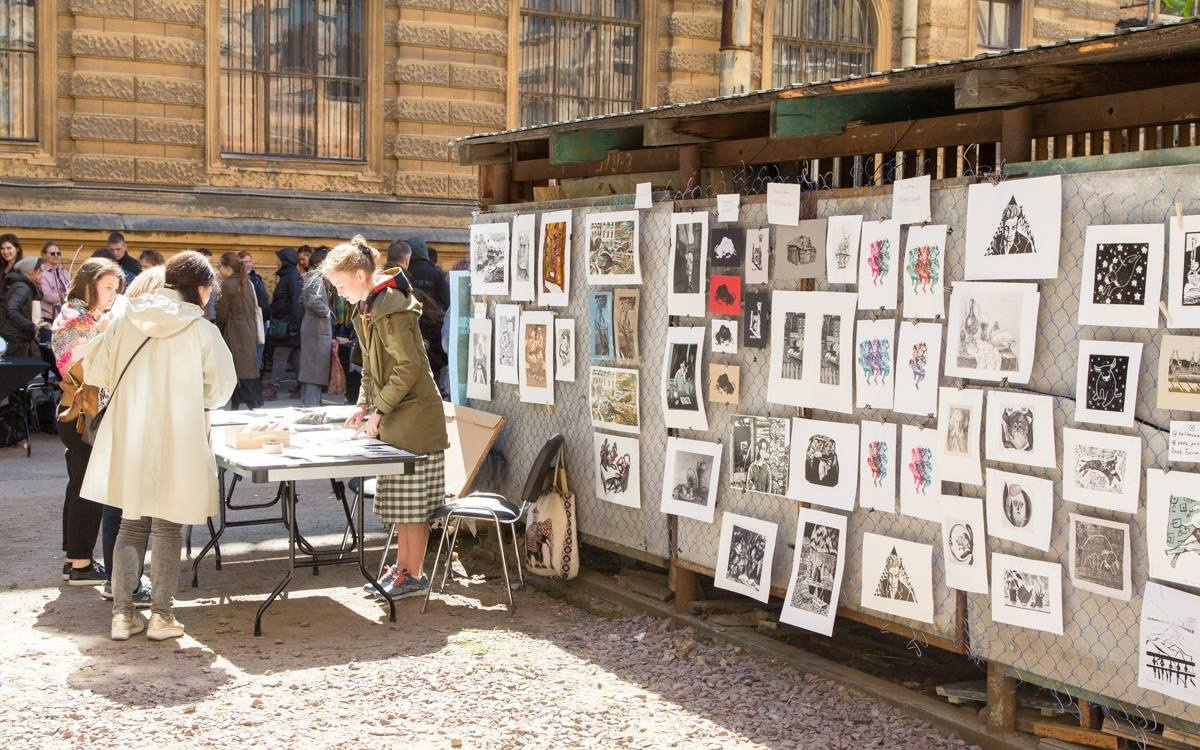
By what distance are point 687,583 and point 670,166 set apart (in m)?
2.24

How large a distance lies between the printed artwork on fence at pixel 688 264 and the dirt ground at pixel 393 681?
1590 mm

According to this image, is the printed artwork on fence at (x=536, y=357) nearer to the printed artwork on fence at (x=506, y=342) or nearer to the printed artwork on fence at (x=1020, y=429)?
the printed artwork on fence at (x=506, y=342)

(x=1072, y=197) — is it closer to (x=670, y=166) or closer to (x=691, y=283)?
(x=691, y=283)

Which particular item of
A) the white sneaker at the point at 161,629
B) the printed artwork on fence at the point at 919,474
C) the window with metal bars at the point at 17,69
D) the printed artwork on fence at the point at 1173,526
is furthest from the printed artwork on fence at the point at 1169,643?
the window with metal bars at the point at 17,69

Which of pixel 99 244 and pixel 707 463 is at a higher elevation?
pixel 99 244

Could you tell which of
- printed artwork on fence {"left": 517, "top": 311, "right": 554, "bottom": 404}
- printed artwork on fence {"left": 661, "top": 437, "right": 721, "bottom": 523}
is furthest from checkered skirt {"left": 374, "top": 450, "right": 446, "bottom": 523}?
printed artwork on fence {"left": 661, "top": 437, "right": 721, "bottom": 523}

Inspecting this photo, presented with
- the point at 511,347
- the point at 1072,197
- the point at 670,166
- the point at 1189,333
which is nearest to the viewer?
the point at 1189,333

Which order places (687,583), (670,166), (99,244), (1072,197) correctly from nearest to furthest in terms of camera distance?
(1072,197) → (687,583) → (670,166) → (99,244)

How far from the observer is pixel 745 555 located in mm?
6586

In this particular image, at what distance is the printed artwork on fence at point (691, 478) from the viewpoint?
6.77 m

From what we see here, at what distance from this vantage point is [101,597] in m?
7.49

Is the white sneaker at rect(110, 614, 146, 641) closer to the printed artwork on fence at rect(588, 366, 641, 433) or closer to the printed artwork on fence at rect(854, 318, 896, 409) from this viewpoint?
the printed artwork on fence at rect(588, 366, 641, 433)

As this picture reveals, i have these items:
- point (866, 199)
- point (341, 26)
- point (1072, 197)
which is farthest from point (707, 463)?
point (341, 26)

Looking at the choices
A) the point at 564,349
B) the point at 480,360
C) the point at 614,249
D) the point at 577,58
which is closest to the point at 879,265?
the point at 614,249
